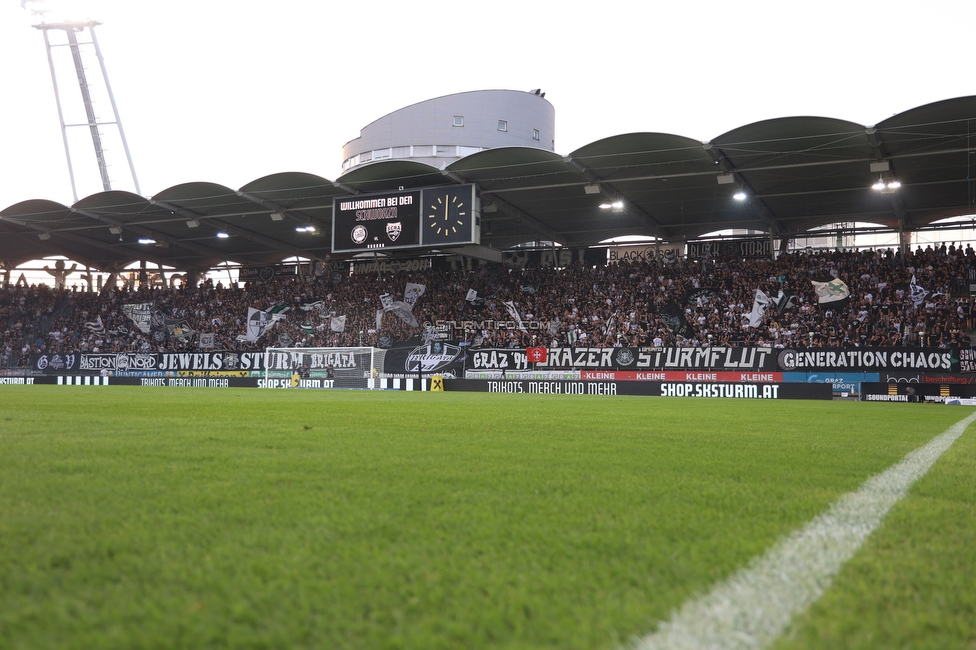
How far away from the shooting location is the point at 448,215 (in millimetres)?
28750

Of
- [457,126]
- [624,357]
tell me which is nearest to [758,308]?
[624,357]

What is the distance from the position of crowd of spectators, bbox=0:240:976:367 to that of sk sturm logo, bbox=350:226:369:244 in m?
6.95

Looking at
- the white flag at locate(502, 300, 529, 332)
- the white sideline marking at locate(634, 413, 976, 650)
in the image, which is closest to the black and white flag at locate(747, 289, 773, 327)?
the white flag at locate(502, 300, 529, 332)

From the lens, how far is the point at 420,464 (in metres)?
4.98

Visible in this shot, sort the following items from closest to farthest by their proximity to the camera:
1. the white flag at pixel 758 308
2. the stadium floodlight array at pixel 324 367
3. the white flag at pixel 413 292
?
1. the white flag at pixel 758 308
2. the stadium floodlight array at pixel 324 367
3. the white flag at pixel 413 292

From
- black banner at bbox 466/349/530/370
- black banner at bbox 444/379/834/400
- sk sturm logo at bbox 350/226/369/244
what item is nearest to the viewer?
black banner at bbox 444/379/834/400

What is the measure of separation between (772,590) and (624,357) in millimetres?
27226

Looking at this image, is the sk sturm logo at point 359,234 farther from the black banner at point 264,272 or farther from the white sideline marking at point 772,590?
the white sideline marking at point 772,590

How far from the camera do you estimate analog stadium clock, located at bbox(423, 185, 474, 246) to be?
93.4 ft

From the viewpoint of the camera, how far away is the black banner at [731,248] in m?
35.6

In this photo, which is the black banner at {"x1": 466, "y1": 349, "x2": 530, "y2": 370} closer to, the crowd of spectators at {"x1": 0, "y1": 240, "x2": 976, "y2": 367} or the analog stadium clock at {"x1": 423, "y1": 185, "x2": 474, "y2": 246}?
the crowd of spectators at {"x1": 0, "y1": 240, "x2": 976, "y2": 367}

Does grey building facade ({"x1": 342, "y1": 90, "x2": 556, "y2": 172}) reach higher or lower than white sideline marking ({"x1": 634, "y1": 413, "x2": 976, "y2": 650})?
higher

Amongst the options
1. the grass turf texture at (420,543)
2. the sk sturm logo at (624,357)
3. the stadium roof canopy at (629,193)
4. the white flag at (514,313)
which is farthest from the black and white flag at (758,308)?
the grass turf texture at (420,543)

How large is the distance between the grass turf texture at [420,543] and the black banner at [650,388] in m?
20.9
